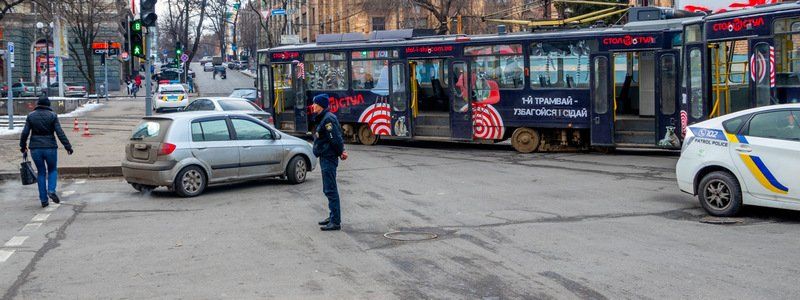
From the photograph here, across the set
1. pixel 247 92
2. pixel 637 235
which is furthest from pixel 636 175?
pixel 247 92

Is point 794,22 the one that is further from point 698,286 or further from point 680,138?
point 698,286

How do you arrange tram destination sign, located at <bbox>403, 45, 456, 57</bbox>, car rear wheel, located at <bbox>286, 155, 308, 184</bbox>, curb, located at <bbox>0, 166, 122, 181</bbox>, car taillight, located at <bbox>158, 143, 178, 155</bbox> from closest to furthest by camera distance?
1. car taillight, located at <bbox>158, 143, 178, 155</bbox>
2. car rear wheel, located at <bbox>286, 155, 308, 184</bbox>
3. curb, located at <bbox>0, 166, 122, 181</bbox>
4. tram destination sign, located at <bbox>403, 45, 456, 57</bbox>

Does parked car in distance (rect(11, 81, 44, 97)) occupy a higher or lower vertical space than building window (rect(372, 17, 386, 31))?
lower

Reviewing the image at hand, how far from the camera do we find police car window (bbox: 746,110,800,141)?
1112 cm

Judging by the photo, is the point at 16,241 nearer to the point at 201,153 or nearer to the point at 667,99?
the point at 201,153

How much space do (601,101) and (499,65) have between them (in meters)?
2.78

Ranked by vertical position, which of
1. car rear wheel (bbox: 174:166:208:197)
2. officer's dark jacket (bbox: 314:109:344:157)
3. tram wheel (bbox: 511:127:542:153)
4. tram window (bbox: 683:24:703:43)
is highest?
tram window (bbox: 683:24:703:43)

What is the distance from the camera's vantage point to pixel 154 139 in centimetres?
1456

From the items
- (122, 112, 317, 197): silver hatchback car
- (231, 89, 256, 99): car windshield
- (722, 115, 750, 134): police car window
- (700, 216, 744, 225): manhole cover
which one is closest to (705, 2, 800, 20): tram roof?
(722, 115, 750, 134): police car window

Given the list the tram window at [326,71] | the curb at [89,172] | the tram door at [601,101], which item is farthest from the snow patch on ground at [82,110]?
the tram door at [601,101]

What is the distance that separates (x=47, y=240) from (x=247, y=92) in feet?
98.6

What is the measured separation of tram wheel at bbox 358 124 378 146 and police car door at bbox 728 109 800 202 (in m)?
14.5

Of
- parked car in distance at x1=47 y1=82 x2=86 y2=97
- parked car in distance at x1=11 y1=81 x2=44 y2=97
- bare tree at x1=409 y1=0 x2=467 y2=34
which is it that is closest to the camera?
bare tree at x1=409 y1=0 x2=467 y2=34

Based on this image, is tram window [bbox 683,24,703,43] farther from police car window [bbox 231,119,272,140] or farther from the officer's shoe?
→ the officer's shoe
